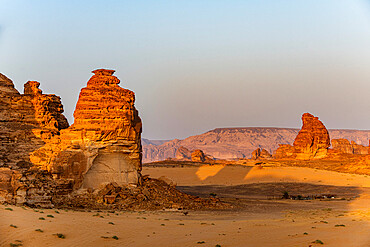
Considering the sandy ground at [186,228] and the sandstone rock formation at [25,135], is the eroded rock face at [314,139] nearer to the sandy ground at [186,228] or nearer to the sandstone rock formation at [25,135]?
the sandy ground at [186,228]

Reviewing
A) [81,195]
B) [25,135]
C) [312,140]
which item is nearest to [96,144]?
[81,195]

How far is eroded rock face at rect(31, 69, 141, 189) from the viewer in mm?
24906

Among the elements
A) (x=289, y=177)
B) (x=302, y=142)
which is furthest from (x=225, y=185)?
(x=302, y=142)

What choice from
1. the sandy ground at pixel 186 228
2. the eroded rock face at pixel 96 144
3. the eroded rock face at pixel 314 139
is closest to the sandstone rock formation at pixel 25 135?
the eroded rock face at pixel 96 144

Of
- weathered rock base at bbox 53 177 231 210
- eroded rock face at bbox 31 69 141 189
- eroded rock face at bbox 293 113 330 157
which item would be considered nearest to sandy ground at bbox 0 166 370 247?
weathered rock base at bbox 53 177 231 210

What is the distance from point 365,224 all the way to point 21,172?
17.0 m

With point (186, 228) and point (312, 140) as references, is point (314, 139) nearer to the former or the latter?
point (312, 140)

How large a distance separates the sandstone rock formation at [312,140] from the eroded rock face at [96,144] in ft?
200

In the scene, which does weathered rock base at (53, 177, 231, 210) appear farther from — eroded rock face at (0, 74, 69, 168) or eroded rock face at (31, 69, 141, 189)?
eroded rock face at (0, 74, 69, 168)

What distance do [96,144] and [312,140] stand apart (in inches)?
2474

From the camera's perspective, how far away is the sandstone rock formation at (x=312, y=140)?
266ft

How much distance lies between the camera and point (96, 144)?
25047 mm

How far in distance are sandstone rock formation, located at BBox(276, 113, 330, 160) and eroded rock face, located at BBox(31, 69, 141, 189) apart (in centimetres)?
6087

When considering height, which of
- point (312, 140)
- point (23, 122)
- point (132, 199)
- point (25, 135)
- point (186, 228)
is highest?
point (312, 140)
